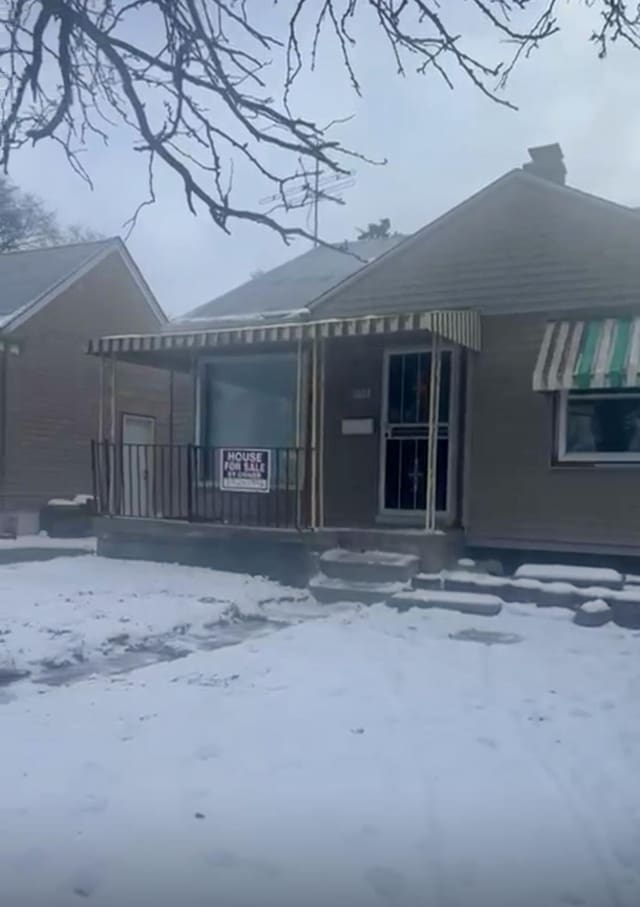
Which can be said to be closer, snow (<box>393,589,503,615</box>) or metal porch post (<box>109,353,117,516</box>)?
snow (<box>393,589,503,615</box>)

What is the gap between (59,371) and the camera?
1653 cm

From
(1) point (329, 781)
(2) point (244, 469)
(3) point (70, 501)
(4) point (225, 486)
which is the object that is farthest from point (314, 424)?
(3) point (70, 501)

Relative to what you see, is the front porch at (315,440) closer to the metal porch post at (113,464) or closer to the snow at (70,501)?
the metal porch post at (113,464)

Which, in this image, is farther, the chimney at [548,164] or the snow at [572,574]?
the chimney at [548,164]

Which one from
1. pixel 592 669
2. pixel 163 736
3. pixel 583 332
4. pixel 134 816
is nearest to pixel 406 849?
pixel 134 816

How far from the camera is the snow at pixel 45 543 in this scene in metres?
13.4

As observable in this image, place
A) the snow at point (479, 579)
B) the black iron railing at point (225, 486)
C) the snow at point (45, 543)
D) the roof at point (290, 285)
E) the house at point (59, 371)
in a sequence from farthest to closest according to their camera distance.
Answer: the house at point (59, 371) < the snow at point (45, 543) < the roof at point (290, 285) < the black iron railing at point (225, 486) < the snow at point (479, 579)

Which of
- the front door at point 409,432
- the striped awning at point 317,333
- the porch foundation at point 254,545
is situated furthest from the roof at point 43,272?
the front door at point 409,432

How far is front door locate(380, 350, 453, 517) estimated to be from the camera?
1038cm

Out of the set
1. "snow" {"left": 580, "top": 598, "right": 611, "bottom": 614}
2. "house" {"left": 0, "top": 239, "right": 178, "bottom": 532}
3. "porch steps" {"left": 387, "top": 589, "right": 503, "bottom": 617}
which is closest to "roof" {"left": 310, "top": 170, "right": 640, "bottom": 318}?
"snow" {"left": 580, "top": 598, "right": 611, "bottom": 614}

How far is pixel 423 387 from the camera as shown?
10.5 metres

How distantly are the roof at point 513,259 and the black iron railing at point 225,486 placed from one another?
2.05 meters

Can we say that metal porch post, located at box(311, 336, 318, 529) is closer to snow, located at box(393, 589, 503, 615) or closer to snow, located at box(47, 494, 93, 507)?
snow, located at box(393, 589, 503, 615)

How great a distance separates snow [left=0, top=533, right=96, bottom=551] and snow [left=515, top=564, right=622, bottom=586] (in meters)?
6.83
